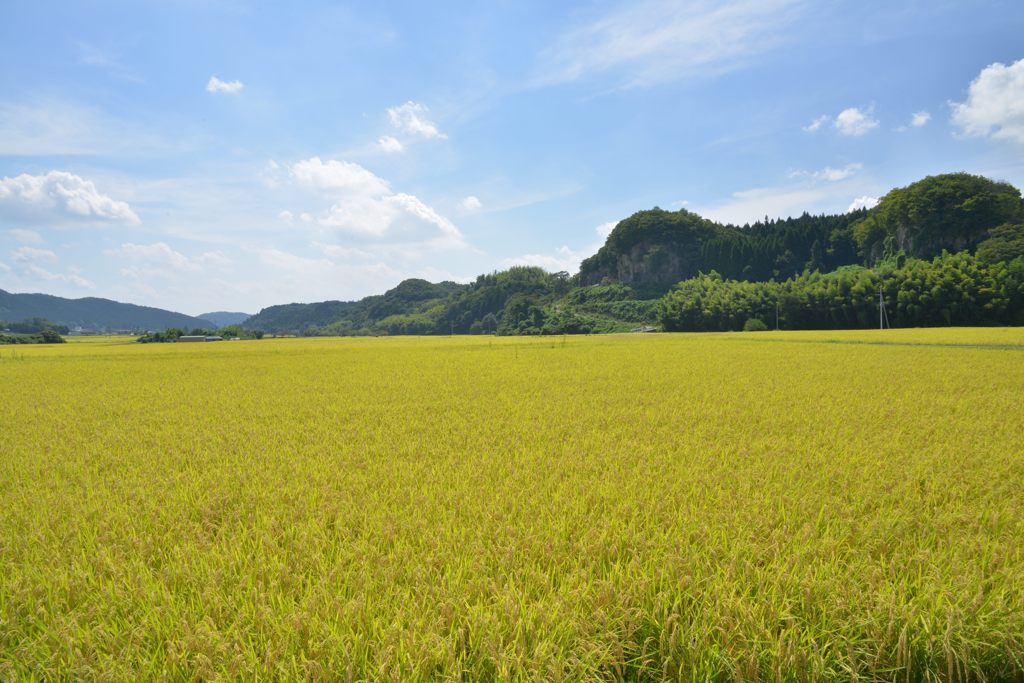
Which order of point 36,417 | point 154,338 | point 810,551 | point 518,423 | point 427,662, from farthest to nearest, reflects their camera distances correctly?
point 154,338, point 36,417, point 518,423, point 810,551, point 427,662

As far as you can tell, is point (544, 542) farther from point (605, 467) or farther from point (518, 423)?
point (518, 423)

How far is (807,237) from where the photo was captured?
381ft

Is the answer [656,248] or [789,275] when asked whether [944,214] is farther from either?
[656,248]

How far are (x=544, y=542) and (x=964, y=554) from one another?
249cm

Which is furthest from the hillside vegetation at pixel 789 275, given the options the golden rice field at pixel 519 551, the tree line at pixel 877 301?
the golden rice field at pixel 519 551

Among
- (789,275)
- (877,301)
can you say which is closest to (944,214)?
(789,275)

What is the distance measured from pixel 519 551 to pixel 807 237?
440ft

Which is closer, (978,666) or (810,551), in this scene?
(978,666)

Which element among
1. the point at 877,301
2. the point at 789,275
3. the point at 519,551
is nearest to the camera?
the point at 519,551

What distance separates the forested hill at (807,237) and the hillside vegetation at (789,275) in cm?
26

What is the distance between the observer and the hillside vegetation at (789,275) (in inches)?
2112

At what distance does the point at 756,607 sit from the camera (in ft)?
7.59

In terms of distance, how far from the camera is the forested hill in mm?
88500

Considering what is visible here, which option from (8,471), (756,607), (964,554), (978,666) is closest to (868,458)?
(964,554)
